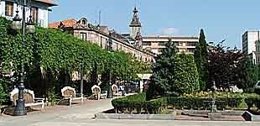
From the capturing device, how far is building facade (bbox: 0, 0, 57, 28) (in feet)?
160

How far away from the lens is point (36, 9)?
5309 centimetres

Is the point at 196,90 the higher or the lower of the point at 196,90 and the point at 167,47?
the lower

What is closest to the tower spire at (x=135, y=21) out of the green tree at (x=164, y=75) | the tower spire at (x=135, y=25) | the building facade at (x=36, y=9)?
the tower spire at (x=135, y=25)

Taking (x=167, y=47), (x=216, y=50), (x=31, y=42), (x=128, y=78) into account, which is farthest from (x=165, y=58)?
(x=128, y=78)

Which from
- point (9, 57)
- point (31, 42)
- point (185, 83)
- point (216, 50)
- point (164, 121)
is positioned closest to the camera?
point (164, 121)

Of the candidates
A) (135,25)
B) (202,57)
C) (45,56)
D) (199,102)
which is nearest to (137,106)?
(199,102)

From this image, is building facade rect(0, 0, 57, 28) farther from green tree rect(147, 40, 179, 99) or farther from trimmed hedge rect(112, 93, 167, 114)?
trimmed hedge rect(112, 93, 167, 114)

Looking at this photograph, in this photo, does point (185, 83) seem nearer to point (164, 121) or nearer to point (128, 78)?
point (164, 121)

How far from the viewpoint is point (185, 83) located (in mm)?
31406

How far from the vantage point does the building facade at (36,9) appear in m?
48.8

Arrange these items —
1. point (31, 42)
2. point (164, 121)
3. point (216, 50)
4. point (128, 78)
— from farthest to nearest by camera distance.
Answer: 1. point (128, 78)
2. point (216, 50)
3. point (31, 42)
4. point (164, 121)

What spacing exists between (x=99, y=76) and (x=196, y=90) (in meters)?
21.5

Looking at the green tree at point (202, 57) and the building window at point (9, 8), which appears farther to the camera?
the building window at point (9, 8)

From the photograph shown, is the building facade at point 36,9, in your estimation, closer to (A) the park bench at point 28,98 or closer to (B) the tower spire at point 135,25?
(A) the park bench at point 28,98
